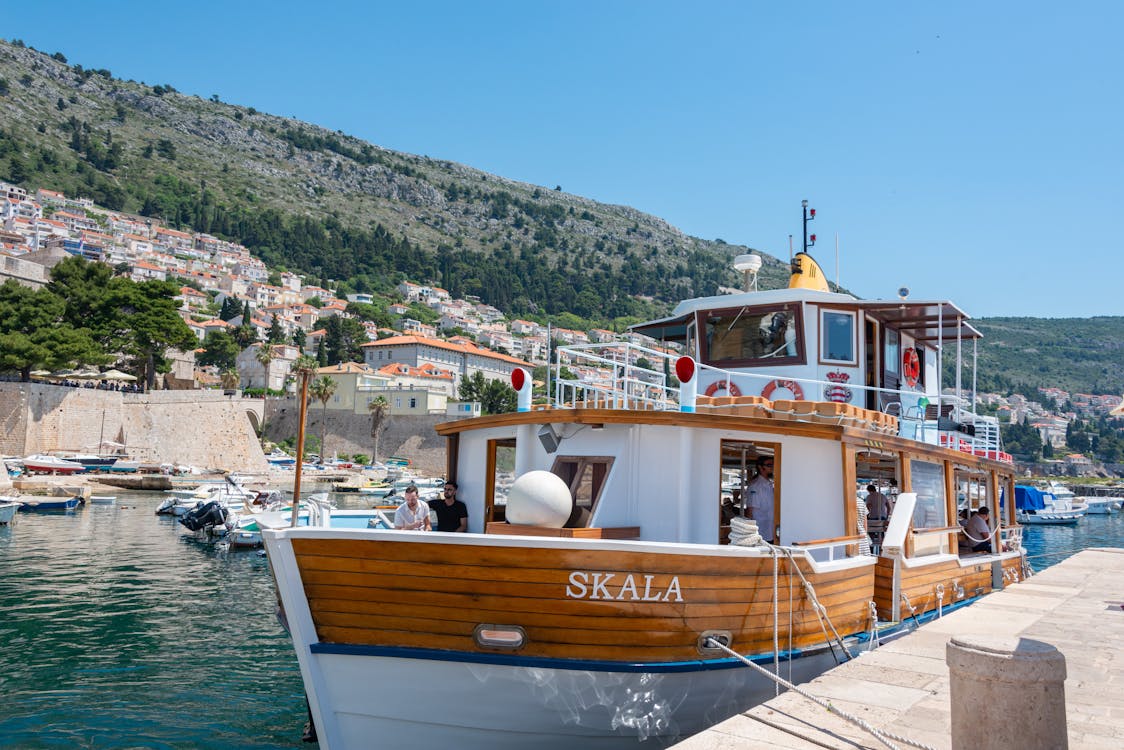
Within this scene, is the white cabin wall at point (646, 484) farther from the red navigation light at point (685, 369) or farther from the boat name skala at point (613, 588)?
the boat name skala at point (613, 588)

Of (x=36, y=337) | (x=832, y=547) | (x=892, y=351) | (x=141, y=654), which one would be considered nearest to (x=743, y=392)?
(x=892, y=351)

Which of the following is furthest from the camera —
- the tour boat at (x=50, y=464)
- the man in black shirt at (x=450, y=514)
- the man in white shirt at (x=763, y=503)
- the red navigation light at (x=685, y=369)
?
the tour boat at (x=50, y=464)

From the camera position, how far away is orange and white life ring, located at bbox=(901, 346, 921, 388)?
499 inches

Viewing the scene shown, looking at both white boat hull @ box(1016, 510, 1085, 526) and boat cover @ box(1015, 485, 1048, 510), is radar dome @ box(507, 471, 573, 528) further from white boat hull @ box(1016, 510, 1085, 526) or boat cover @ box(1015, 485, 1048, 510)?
white boat hull @ box(1016, 510, 1085, 526)

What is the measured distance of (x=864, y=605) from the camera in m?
8.30

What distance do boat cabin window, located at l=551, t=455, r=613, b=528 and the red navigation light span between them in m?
1.03

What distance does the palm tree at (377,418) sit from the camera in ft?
243

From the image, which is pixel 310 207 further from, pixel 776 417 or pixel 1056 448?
pixel 776 417

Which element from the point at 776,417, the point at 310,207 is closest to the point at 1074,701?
the point at 776,417

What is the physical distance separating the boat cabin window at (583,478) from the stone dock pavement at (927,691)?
103 inches

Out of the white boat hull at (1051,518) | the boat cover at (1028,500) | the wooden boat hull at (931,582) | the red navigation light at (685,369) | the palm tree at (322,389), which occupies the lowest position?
the white boat hull at (1051,518)

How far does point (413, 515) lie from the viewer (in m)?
8.57

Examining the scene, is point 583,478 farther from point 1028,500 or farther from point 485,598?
point 1028,500

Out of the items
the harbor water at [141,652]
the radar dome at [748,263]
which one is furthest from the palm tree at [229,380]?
the radar dome at [748,263]
